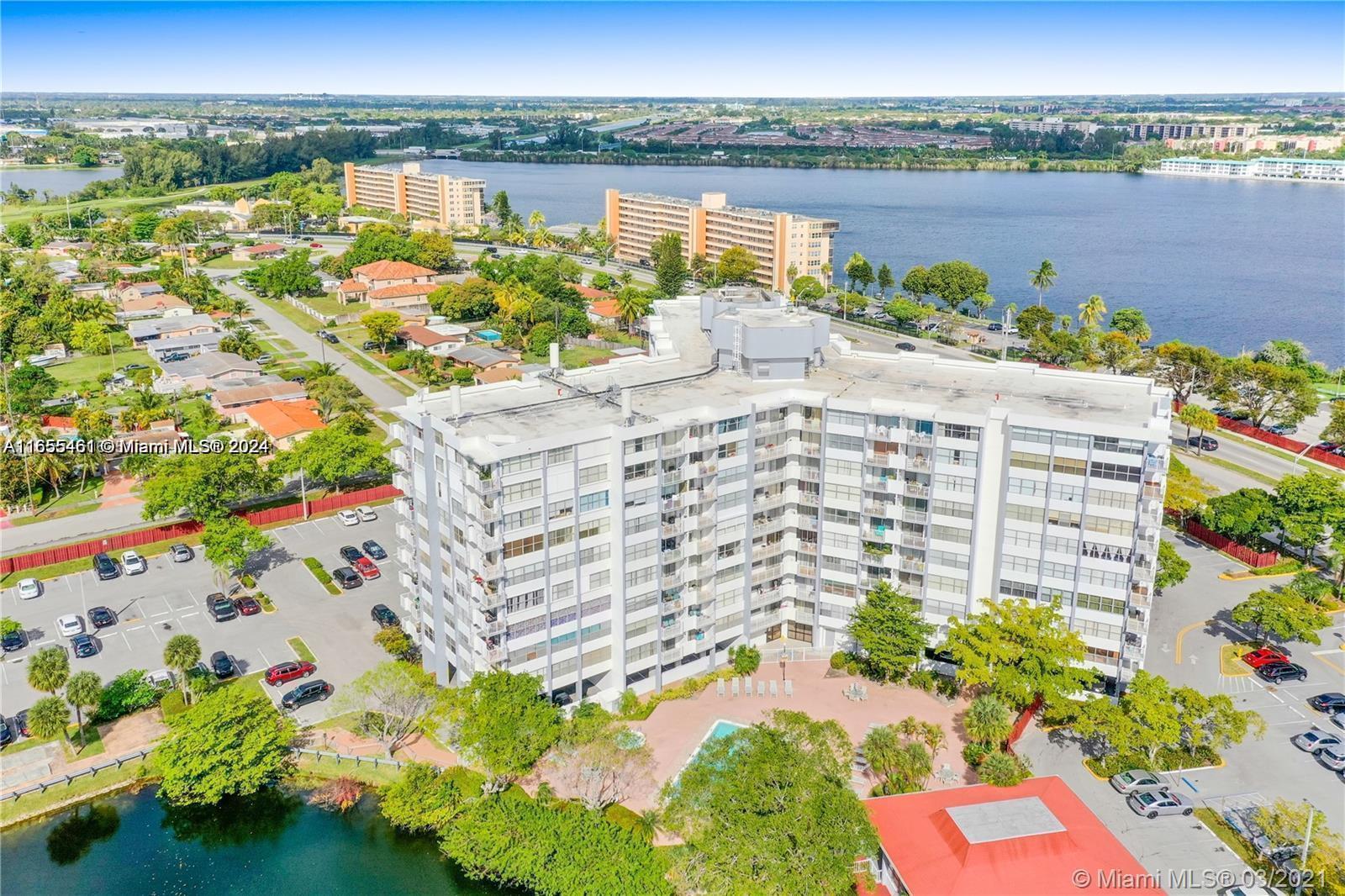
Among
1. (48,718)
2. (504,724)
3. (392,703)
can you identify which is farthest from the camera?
(392,703)

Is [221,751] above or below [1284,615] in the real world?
below

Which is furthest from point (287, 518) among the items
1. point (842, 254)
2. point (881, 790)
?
point (842, 254)

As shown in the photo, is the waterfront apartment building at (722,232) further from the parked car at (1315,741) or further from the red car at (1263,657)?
the parked car at (1315,741)

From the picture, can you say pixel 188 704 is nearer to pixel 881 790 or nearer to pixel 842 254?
pixel 881 790

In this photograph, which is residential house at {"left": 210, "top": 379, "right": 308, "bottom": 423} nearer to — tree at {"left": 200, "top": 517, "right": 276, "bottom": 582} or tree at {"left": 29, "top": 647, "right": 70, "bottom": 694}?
tree at {"left": 200, "top": 517, "right": 276, "bottom": 582}

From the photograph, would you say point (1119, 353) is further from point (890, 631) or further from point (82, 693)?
point (82, 693)

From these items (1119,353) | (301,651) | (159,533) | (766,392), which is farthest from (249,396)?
(1119,353)

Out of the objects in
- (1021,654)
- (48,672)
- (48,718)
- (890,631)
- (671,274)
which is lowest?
(48,718)
